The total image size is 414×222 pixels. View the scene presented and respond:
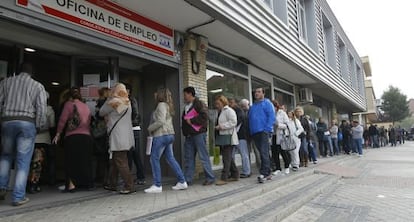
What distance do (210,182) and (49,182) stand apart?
111 inches

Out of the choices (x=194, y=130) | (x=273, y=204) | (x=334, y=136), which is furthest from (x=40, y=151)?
(x=334, y=136)

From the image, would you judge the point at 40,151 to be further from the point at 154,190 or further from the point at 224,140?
the point at 224,140

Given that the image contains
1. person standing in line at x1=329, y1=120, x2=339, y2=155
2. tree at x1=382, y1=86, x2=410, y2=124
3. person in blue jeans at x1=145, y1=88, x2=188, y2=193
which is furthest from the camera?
tree at x1=382, y1=86, x2=410, y2=124

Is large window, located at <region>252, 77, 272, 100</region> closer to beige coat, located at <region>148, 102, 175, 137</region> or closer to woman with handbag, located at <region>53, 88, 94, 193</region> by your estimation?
beige coat, located at <region>148, 102, 175, 137</region>

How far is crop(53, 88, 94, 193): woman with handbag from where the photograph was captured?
17.8 ft

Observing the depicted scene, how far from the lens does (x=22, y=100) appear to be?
4445 mm

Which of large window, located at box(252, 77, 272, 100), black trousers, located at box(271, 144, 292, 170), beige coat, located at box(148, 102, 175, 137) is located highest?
large window, located at box(252, 77, 272, 100)

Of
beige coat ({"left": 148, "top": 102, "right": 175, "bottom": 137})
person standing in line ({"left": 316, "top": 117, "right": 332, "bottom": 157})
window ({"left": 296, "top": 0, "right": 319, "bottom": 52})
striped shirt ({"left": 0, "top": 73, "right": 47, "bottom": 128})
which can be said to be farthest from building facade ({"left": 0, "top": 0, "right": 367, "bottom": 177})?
person standing in line ({"left": 316, "top": 117, "right": 332, "bottom": 157})

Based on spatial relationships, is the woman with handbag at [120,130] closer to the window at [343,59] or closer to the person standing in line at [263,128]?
the person standing in line at [263,128]

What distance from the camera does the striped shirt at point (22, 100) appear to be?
439 cm

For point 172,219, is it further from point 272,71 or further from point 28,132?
point 272,71

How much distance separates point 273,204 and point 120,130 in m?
2.56

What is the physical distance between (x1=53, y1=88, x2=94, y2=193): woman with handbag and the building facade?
108 centimetres

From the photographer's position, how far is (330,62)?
17562 millimetres
